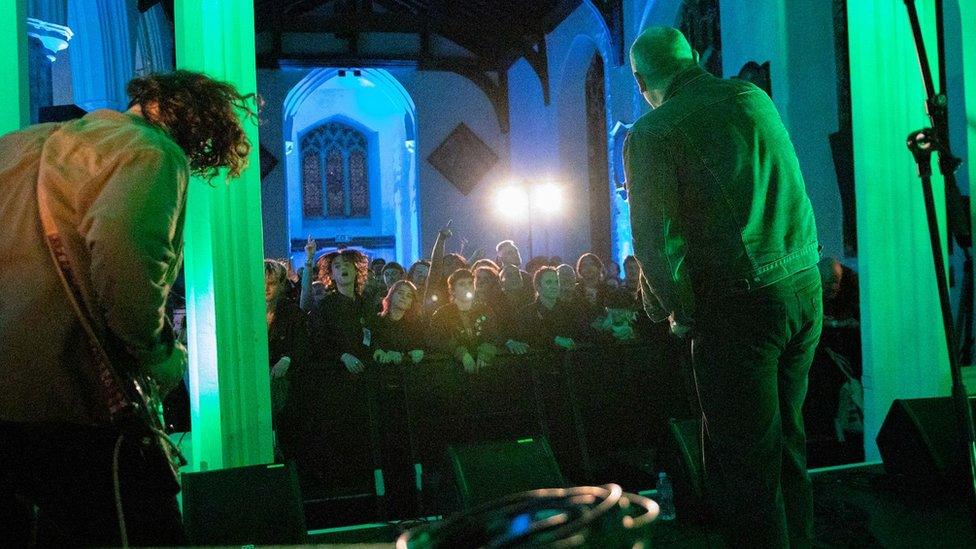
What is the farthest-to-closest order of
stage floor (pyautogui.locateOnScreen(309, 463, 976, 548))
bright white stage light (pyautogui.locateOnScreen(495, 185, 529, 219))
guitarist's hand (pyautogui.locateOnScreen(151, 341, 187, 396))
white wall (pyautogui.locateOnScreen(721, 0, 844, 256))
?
bright white stage light (pyautogui.locateOnScreen(495, 185, 529, 219)) < white wall (pyautogui.locateOnScreen(721, 0, 844, 256)) < stage floor (pyautogui.locateOnScreen(309, 463, 976, 548)) < guitarist's hand (pyautogui.locateOnScreen(151, 341, 187, 396))

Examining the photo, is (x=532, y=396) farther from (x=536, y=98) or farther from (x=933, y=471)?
(x=536, y=98)

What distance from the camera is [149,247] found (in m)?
1.75

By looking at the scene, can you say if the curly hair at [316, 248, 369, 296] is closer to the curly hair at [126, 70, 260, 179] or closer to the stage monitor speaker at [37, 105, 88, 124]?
the stage monitor speaker at [37, 105, 88, 124]

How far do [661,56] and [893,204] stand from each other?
2.68 m

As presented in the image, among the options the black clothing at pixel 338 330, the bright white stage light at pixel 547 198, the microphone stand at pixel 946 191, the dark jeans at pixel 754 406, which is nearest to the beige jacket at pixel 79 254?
the dark jeans at pixel 754 406

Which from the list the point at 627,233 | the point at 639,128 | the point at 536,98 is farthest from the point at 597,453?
the point at 536,98

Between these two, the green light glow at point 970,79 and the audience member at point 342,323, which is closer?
the green light glow at point 970,79

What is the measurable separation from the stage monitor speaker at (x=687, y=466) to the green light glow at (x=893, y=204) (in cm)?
149

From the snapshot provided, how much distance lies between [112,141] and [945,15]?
6806 millimetres

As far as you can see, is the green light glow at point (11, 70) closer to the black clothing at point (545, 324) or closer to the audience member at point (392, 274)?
the black clothing at point (545, 324)

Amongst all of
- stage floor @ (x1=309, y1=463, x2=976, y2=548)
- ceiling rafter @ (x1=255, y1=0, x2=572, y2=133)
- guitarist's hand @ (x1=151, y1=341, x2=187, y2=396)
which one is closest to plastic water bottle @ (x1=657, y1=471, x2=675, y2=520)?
stage floor @ (x1=309, y1=463, x2=976, y2=548)

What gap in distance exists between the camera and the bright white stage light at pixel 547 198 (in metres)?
17.0

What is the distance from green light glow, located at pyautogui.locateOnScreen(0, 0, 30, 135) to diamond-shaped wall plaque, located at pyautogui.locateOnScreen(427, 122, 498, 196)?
16.3 meters

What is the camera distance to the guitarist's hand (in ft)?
6.33
